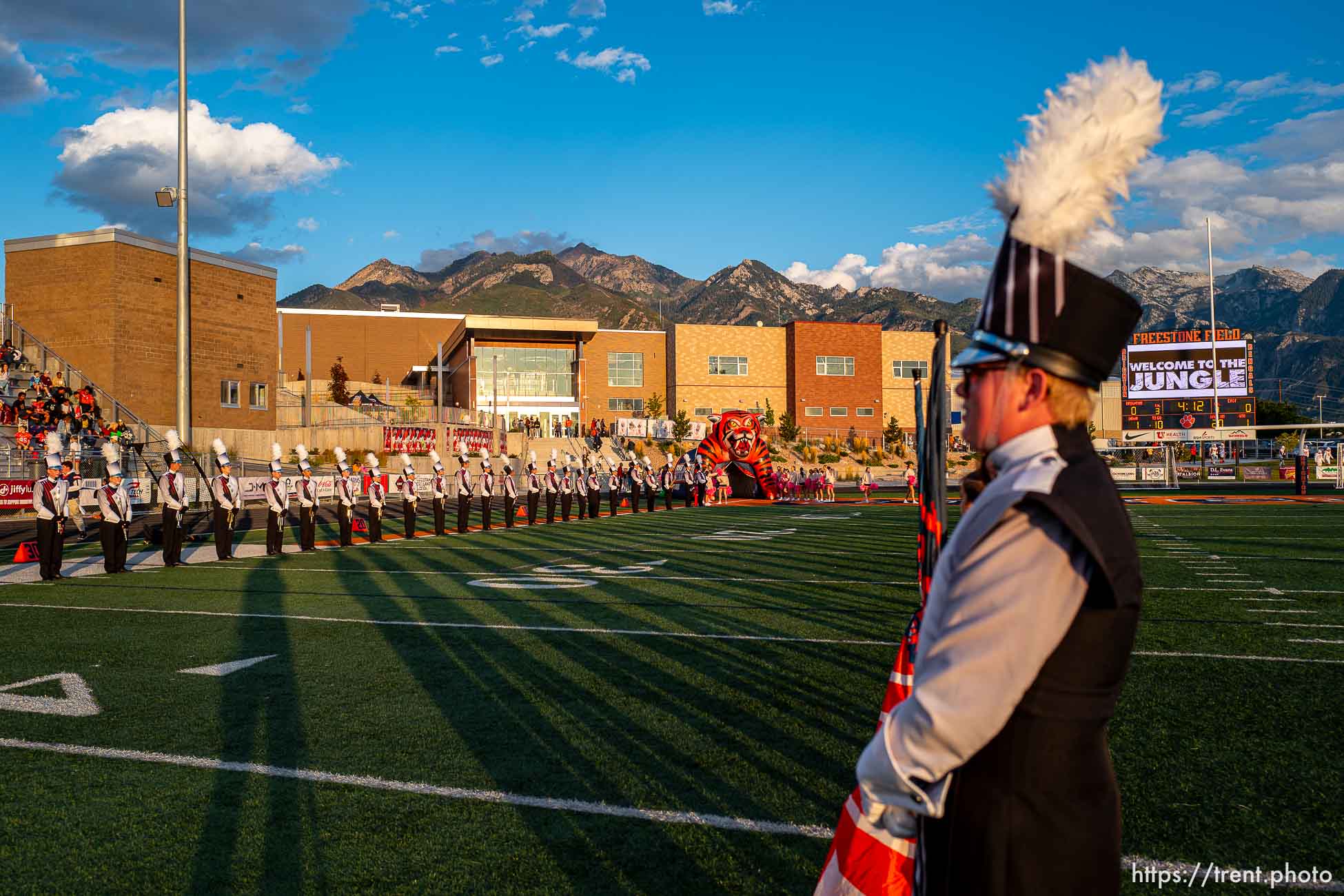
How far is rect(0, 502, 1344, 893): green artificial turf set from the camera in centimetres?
336

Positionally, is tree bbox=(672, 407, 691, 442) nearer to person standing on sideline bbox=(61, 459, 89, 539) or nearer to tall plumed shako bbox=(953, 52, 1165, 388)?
person standing on sideline bbox=(61, 459, 89, 539)

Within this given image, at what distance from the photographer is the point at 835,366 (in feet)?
244

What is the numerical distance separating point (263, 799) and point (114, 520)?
1007cm

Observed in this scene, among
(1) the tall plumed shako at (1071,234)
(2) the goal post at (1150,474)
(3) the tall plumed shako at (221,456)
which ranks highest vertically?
(1) the tall plumed shako at (1071,234)

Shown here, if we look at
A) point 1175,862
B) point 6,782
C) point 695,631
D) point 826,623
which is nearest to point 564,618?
point 695,631

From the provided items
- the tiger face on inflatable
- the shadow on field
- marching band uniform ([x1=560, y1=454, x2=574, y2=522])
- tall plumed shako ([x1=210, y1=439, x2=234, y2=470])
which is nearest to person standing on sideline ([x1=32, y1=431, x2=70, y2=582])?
tall plumed shako ([x1=210, y1=439, x2=234, y2=470])

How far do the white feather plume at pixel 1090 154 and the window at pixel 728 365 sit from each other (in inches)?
2794

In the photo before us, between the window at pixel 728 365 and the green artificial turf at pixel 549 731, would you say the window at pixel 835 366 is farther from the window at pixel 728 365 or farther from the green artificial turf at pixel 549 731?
the green artificial turf at pixel 549 731

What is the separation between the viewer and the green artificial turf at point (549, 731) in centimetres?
336

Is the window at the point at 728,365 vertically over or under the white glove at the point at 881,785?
over

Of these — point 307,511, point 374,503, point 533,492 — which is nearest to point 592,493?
point 533,492

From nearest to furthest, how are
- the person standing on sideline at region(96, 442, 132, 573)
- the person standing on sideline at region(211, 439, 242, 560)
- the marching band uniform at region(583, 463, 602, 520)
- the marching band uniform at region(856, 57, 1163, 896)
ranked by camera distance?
the marching band uniform at region(856, 57, 1163, 896), the person standing on sideline at region(96, 442, 132, 573), the person standing on sideline at region(211, 439, 242, 560), the marching band uniform at region(583, 463, 602, 520)

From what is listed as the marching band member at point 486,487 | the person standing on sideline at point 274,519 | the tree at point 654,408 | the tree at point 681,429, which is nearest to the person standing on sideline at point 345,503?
the person standing on sideline at point 274,519

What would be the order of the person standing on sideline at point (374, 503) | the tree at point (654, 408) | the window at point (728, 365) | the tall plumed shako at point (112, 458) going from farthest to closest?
the window at point (728, 365) < the tree at point (654, 408) < the person standing on sideline at point (374, 503) < the tall plumed shako at point (112, 458)
